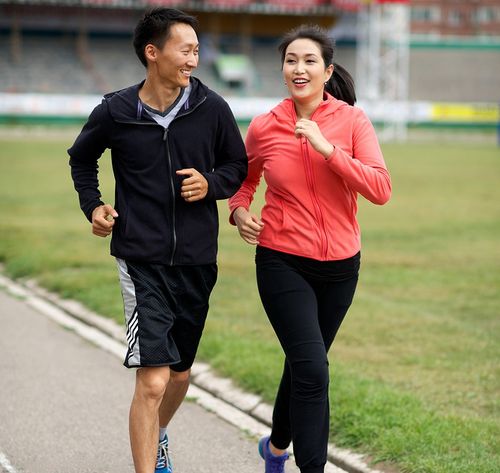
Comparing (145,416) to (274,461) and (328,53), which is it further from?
(328,53)

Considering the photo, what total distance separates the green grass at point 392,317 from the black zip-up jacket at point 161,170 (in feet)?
5.32

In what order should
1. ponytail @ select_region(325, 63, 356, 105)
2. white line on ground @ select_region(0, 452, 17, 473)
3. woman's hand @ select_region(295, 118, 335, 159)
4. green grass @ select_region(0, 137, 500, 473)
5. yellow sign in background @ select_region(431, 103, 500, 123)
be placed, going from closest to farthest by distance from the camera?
1. woman's hand @ select_region(295, 118, 335, 159)
2. ponytail @ select_region(325, 63, 356, 105)
3. white line on ground @ select_region(0, 452, 17, 473)
4. green grass @ select_region(0, 137, 500, 473)
5. yellow sign in background @ select_region(431, 103, 500, 123)

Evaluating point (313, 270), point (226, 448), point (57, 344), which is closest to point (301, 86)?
point (313, 270)

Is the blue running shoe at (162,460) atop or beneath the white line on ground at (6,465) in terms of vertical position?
atop

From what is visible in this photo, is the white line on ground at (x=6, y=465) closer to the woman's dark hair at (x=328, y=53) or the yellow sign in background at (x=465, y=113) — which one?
the woman's dark hair at (x=328, y=53)

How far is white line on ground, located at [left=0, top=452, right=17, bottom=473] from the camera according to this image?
16.8 feet

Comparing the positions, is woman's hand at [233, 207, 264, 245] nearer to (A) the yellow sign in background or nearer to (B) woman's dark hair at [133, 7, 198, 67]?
(B) woman's dark hair at [133, 7, 198, 67]

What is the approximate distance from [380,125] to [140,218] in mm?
51223

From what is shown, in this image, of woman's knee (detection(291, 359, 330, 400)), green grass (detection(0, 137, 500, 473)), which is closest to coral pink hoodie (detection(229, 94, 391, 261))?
woman's knee (detection(291, 359, 330, 400))

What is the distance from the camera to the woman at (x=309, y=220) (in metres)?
4.26

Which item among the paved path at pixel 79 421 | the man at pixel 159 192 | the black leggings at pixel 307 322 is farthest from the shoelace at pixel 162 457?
the black leggings at pixel 307 322

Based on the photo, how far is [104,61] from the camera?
6234cm

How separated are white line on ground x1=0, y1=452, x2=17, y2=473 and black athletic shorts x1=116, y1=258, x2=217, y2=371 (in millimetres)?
1135

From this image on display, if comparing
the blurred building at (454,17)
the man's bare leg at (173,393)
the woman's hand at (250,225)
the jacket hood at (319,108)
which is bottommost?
the blurred building at (454,17)
